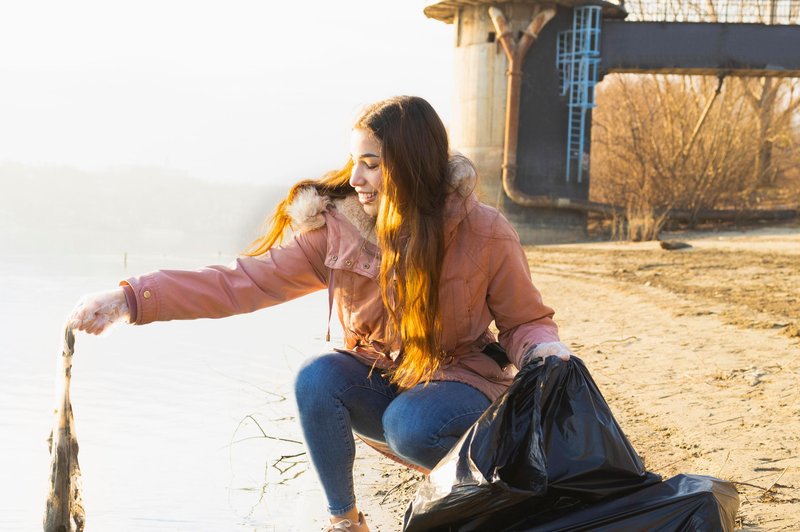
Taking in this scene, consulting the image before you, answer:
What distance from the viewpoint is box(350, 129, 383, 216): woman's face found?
8.55 feet

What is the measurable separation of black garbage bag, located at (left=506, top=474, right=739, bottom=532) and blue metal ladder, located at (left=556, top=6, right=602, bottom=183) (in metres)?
14.3

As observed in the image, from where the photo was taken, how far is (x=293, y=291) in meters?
2.79

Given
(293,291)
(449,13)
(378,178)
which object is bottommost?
(293,291)

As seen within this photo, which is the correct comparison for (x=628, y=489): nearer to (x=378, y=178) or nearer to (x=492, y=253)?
(x=492, y=253)

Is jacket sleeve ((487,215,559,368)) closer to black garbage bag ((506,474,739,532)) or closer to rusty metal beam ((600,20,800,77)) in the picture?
black garbage bag ((506,474,739,532))

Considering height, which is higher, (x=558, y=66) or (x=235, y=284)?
(x=558, y=66)

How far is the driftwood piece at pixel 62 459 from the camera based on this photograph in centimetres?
253

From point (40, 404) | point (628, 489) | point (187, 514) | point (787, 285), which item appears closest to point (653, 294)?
point (787, 285)

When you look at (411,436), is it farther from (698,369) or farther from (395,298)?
(698,369)

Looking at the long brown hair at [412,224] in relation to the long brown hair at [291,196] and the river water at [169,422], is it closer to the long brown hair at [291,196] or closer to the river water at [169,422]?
the long brown hair at [291,196]

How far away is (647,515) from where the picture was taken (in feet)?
7.18

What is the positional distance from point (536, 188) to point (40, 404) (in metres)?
12.1

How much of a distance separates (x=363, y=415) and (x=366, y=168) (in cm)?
67

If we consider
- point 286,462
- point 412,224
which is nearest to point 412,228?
point 412,224
